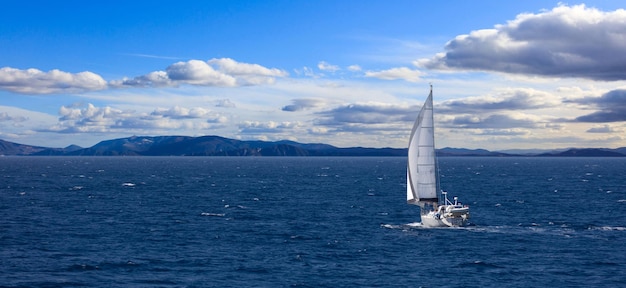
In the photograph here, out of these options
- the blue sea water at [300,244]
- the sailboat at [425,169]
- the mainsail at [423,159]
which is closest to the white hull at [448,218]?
the sailboat at [425,169]

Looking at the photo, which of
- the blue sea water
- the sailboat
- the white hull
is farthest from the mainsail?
the blue sea water

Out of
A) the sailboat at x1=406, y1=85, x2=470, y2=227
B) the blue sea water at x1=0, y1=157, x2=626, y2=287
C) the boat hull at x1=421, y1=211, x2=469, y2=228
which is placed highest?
the sailboat at x1=406, y1=85, x2=470, y2=227

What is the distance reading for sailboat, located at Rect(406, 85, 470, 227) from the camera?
288 feet

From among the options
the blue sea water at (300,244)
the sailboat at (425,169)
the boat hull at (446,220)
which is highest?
the sailboat at (425,169)

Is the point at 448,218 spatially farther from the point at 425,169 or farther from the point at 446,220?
the point at 425,169

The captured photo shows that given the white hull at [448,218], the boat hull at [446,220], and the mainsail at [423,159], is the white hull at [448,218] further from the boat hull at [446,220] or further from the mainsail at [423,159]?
the mainsail at [423,159]

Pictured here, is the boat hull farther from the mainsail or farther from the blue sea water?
the mainsail

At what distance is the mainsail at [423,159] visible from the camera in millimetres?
88375

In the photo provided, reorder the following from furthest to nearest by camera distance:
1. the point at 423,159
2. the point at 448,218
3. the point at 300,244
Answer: the point at 423,159 → the point at 448,218 → the point at 300,244

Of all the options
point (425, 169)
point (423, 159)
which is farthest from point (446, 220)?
point (423, 159)

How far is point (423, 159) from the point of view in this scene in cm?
8912

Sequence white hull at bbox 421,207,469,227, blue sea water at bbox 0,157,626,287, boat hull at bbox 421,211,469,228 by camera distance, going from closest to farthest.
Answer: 1. blue sea water at bbox 0,157,626,287
2. white hull at bbox 421,207,469,227
3. boat hull at bbox 421,211,469,228

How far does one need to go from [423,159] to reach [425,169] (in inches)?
61.2

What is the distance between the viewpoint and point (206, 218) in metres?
96.5
